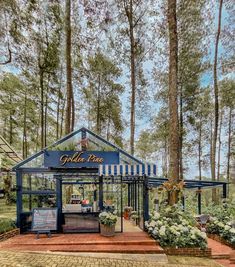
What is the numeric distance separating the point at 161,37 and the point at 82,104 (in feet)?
32.4

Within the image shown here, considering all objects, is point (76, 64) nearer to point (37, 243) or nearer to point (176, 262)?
point (37, 243)

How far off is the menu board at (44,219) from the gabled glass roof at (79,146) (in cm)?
146

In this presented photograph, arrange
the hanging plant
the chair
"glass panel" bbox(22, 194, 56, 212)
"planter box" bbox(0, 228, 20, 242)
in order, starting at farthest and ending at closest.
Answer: "glass panel" bbox(22, 194, 56, 212), the chair, the hanging plant, "planter box" bbox(0, 228, 20, 242)

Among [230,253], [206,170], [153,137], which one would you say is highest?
[153,137]

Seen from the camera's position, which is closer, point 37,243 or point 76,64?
point 37,243

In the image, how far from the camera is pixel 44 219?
337 inches

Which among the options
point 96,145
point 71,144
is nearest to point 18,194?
point 71,144

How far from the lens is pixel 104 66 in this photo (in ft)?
67.8

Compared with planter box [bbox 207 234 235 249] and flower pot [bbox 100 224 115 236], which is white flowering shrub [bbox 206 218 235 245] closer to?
planter box [bbox 207 234 235 249]

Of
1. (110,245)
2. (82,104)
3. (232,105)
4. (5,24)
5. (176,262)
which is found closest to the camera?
(176,262)

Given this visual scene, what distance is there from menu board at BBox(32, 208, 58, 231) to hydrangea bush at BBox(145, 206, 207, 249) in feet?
9.29

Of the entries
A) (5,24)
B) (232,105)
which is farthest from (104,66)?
(232,105)

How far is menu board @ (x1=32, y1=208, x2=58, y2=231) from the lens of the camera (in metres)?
8.43

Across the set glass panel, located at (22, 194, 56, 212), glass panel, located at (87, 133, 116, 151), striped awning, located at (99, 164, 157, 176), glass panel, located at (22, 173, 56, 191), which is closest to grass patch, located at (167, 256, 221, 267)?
striped awning, located at (99, 164, 157, 176)
